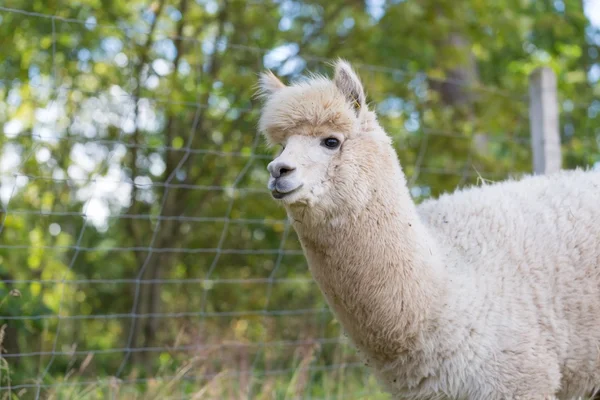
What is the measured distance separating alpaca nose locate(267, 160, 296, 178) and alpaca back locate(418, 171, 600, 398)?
2.97 feet

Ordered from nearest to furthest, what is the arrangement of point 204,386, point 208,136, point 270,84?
point 270,84, point 204,386, point 208,136

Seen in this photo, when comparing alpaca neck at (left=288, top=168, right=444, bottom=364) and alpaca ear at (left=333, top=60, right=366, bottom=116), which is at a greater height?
alpaca ear at (left=333, top=60, right=366, bottom=116)

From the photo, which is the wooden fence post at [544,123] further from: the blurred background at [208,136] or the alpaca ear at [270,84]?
the alpaca ear at [270,84]

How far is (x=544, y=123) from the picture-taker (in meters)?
4.98

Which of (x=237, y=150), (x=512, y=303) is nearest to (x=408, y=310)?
(x=512, y=303)

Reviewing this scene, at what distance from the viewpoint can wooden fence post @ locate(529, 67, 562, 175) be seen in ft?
16.2

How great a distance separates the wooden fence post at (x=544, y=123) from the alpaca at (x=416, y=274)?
1.52m

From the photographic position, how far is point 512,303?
3236 mm

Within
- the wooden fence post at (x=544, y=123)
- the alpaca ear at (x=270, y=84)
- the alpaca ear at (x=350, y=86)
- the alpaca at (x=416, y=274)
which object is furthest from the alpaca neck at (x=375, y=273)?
the wooden fence post at (x=544, y=123)

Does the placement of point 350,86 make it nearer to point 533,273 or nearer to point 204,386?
point 533,273

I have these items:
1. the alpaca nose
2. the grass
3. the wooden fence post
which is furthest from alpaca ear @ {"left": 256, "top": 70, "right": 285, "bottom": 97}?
the wooden fence post

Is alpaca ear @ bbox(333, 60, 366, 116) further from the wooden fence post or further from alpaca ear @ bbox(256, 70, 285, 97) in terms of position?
the wooden fence post

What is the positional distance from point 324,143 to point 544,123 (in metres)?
2.36

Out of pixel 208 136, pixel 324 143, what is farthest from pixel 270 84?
pixel 208 136
